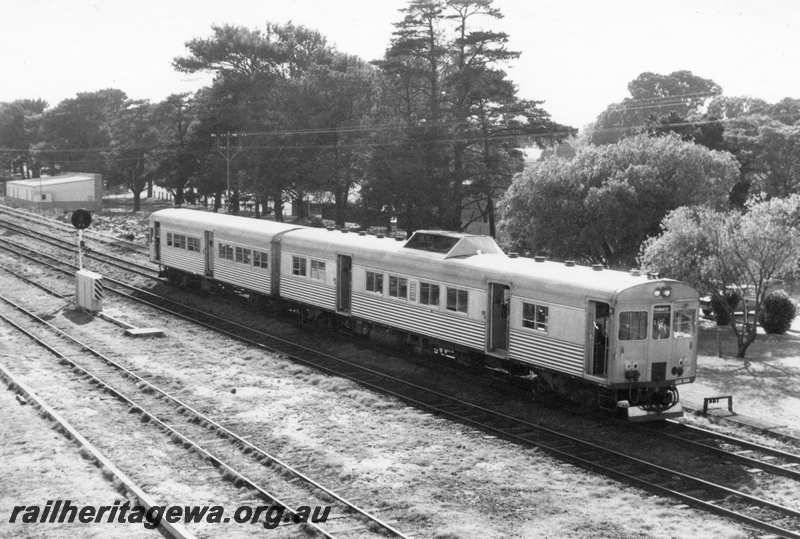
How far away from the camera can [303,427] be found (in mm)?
18281

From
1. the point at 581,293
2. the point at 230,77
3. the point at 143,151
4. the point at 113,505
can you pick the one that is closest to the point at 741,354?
the point at 581,293

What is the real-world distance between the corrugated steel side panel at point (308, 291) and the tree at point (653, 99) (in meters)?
89.5

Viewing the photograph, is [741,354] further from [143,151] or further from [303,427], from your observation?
[143,151]

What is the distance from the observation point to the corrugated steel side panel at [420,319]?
22016mm

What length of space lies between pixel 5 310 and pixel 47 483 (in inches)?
742

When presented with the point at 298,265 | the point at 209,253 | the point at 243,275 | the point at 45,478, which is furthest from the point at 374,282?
the point at 45,478

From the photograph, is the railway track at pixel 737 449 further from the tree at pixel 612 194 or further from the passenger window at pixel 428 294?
the tree at pixel 612 194

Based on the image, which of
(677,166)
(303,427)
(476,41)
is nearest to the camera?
(303,427)

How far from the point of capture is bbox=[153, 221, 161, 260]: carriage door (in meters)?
37.8

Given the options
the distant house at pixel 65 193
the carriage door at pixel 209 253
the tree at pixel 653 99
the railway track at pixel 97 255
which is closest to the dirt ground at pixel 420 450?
the carriage door at pixel 209 253

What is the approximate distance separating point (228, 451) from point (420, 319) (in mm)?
8378

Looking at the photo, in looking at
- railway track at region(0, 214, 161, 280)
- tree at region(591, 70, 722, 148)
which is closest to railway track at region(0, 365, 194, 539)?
railway track at region(0, 214, 161, 280)

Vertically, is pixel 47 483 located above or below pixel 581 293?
below

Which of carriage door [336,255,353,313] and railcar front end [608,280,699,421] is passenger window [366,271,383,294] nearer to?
carriage door [336,255,353,313]
